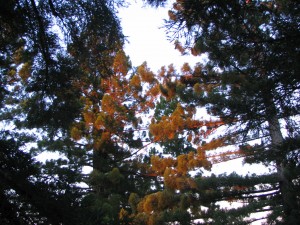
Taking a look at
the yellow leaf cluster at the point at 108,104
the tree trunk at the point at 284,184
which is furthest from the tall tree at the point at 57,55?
the yellow leaf cluster at the point at 108,104

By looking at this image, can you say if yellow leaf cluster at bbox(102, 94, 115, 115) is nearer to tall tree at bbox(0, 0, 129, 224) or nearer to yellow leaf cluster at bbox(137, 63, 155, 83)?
yellow leaf cluster at bbox(137, 63, 155, 83)

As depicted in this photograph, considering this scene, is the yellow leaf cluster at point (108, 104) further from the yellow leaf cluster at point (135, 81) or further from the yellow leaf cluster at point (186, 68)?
the yellow leaf cluster at point (186, 68)

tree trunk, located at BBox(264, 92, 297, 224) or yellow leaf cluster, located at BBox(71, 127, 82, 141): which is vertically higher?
yellow leaf cluster, located at BBox(71, 127, 82, 141)

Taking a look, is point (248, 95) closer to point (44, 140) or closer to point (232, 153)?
point (232, 153)

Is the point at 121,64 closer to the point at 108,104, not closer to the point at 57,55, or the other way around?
the point at 108,104

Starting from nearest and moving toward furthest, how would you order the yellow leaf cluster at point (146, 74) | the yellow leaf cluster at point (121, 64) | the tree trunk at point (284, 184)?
the tree trunk at point (284, 184) < the yellow leaf cluster at point (146, 74) < the yellow leaf cluster at point (121, 64)

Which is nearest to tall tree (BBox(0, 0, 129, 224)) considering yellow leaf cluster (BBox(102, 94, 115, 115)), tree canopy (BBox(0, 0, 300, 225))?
tree canopy (BBox(0, 0, 300, 225))

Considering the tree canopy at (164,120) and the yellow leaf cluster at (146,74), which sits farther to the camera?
the yellow leaf cluster at (146,74)

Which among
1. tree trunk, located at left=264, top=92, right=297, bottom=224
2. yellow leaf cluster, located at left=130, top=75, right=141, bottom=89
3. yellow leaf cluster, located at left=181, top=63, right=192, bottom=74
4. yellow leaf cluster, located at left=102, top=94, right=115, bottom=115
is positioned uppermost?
yellow leaf cluster, located at left=130, top=75, right=141, bottom=89

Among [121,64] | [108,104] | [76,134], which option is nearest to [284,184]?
[108,104]

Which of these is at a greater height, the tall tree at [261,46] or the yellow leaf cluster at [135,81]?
the yellow leaf cluster at [135,81]

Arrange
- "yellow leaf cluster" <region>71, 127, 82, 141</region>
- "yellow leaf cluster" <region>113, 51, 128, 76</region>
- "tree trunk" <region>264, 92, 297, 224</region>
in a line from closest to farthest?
"tree trunk" <region>264, 92, 297, 224</region> → "yellow leaf cluster" <region>71, 127, 82, 141</region> → "yellow leaf cluster" <region>113, 51, 128, 76</region>

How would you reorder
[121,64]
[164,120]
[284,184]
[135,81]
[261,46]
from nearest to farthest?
[261,46]
[284,184]
[164,120]
[135,81]
[121,64]

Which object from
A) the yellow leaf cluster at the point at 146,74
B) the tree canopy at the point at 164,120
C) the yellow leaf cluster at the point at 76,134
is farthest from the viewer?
the yellow leaf cluster at the point at 146,74
